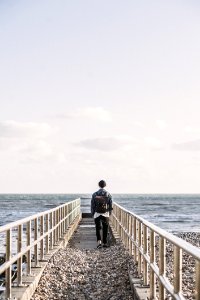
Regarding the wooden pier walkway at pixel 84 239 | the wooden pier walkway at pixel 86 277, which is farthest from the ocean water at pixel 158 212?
the wooden pier walkway at pixel 86 277

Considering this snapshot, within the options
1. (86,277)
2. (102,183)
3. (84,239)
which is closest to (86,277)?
(86,277)

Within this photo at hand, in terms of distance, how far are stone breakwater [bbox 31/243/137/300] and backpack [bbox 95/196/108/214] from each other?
211 centimetres

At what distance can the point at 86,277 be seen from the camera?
1038 centimetres

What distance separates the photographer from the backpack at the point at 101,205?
15.2m

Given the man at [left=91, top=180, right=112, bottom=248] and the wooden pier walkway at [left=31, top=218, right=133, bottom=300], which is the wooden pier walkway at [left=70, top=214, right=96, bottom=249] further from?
the wooden pier walkway at [left=31, top=218, right=133, bottom=300]

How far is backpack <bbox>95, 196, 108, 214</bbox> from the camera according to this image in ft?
49.8

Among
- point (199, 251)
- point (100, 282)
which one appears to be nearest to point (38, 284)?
point (100, 282)

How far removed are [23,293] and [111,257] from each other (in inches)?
222

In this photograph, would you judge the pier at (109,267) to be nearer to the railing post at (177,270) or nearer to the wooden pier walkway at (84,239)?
the railing post at (177,270)

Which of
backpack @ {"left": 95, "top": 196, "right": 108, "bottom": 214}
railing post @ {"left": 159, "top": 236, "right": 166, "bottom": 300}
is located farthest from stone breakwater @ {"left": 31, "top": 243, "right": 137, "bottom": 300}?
railing post @ {"left": 159, "top": 236, "right": 166, "bottom": 300}

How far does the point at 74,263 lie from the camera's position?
39.1 ft

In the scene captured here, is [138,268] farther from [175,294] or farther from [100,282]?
[175,294]

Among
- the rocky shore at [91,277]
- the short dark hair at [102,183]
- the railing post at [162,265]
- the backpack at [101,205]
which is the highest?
the short dark hair at [102,183]

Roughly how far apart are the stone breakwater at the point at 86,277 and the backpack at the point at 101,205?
6.91 ft
